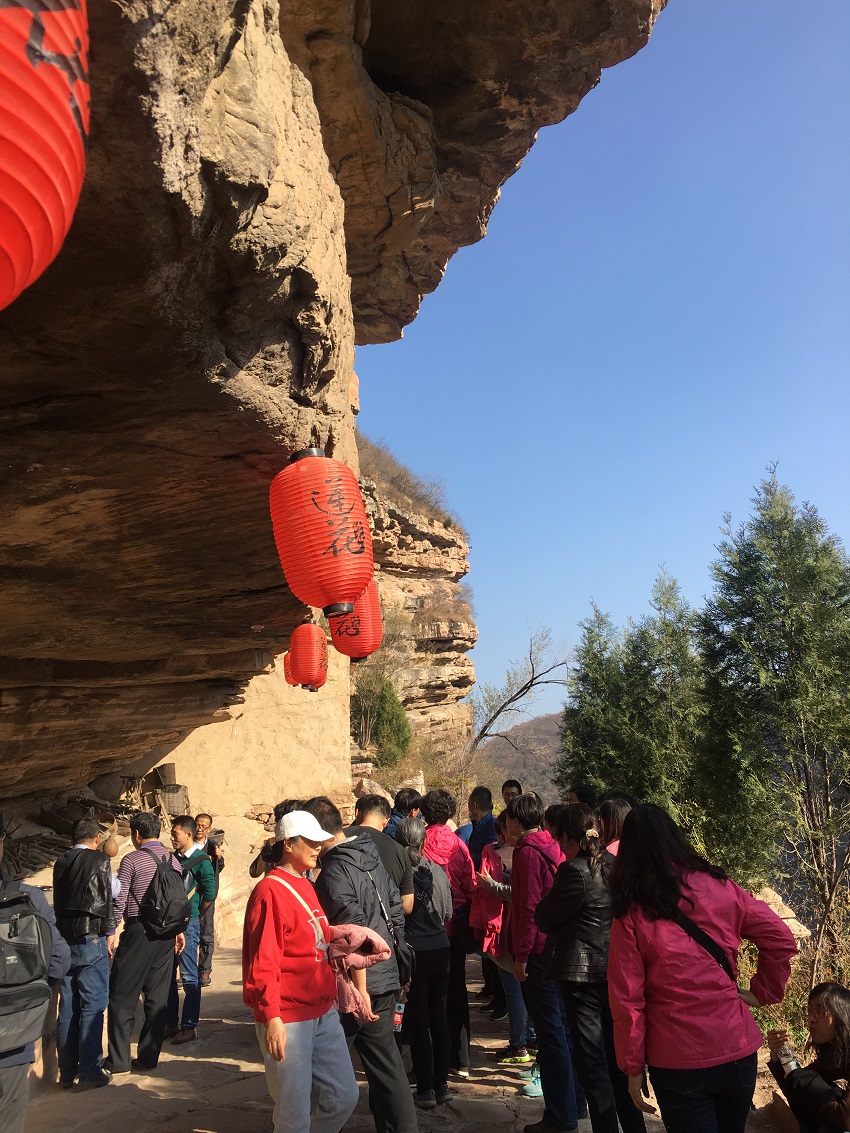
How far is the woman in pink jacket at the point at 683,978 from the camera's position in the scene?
7.95 feet

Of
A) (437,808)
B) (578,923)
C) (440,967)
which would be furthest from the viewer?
(437,808)

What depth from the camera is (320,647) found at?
6.75 m

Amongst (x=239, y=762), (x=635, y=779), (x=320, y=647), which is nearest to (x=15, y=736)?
(x=320, y=647)

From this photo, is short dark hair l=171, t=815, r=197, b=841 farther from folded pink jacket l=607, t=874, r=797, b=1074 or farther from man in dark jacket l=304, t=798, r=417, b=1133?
folded pink jacket l=607, t=874, r=797, b=1074

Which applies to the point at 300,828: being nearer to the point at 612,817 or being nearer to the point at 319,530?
the point at 319,530

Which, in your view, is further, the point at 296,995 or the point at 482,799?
the point at 482,799

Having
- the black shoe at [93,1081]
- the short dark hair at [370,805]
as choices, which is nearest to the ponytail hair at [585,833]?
the short dark hair at [370,805]

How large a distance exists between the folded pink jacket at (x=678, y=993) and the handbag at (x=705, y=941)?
13 mm

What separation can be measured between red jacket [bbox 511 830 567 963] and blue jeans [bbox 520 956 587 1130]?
17cm

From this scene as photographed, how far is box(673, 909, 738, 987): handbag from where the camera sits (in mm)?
2498

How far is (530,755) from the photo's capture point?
36469mm

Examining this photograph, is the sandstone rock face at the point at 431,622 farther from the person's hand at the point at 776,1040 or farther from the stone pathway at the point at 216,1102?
the person's hand at the point at 776,1040

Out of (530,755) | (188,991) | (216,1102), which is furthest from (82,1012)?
(530,755)

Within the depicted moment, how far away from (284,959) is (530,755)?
34.8 m
